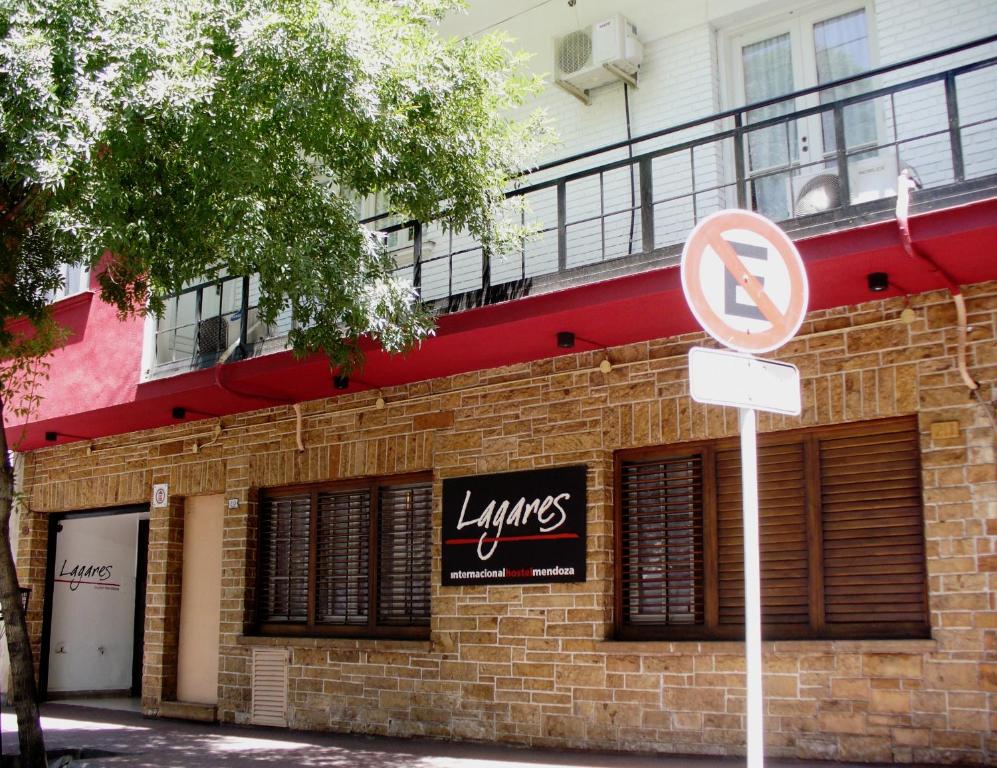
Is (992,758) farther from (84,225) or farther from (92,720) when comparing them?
(92,720)

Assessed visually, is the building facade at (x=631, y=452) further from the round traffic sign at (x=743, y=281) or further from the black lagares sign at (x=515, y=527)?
the round traffic sign at (x=743, y=281)

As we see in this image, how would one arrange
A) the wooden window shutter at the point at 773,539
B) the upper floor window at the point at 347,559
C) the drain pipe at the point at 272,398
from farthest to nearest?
1. the drain pipe at the point at 272,398
2. the upper floor window at the point at 347,559
3. the wooden window shutter at the point at 773,539

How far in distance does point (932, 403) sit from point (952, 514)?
78 centimetres

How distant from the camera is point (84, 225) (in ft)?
24.5

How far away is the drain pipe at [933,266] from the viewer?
6.92 meters

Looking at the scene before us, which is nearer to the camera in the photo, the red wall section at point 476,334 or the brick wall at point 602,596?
the red wall section at point 476,334

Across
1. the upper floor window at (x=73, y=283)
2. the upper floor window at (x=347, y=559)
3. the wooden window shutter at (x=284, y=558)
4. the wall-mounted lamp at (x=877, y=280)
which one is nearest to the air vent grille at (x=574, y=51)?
the upper floor window at (x=347, y=559)

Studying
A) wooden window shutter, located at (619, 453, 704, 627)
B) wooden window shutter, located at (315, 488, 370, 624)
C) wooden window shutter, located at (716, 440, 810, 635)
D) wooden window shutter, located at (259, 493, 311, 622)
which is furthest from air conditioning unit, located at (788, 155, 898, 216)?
wooden window shutter, located at (259, 493, 311, 622)

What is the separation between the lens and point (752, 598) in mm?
4266

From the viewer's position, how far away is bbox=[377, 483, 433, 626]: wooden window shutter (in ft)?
35.5

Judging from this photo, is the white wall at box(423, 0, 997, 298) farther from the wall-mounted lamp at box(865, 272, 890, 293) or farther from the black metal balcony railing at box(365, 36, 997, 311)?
the wall-mounted lamp at box(865, 272, 890, 293)

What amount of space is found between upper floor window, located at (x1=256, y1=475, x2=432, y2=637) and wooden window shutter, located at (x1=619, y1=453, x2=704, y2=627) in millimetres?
2344

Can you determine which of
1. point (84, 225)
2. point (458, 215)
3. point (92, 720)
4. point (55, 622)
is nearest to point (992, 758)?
point (458, 215)

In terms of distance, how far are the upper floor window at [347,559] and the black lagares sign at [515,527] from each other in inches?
26.2
